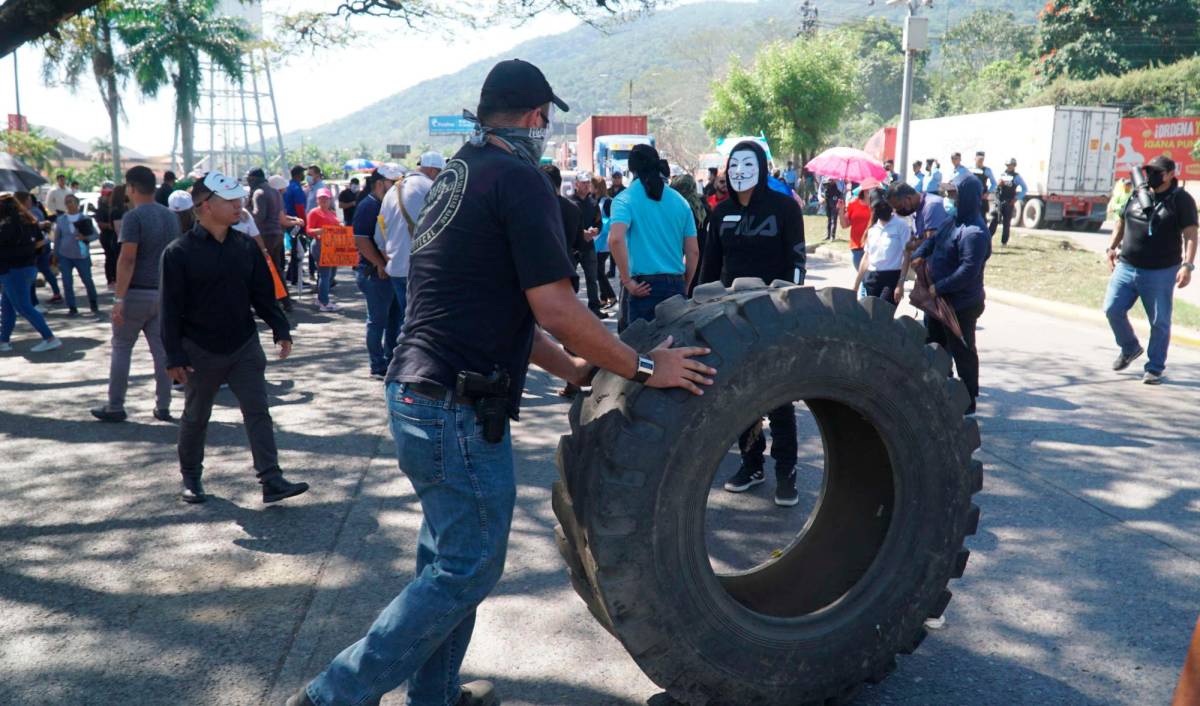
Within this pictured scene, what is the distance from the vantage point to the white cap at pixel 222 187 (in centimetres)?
516

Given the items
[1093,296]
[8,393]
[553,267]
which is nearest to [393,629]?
[553,267]

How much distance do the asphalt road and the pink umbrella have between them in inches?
401

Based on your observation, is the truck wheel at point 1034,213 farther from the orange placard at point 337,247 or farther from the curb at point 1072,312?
the orange placard at point 337,247

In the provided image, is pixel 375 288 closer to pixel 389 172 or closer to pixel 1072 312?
pixel 389 172

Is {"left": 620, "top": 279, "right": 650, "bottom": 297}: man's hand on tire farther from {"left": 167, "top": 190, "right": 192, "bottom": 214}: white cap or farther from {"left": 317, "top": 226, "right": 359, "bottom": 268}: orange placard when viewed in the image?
{"left": 317, "top": 226, "right": 359, "bottom": 268}: orange placard

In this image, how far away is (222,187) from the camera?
17.0ft

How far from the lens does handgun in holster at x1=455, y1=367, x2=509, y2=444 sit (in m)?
2.66

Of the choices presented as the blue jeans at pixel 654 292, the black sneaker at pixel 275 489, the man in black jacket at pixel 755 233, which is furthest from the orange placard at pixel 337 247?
the man in black jacket at pixel 755 233

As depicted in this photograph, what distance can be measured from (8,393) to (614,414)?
24.7 ft

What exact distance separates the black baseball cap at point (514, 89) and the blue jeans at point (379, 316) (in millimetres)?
5762

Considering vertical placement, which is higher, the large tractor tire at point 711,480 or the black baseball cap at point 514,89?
the black baseball cap at point 514,89

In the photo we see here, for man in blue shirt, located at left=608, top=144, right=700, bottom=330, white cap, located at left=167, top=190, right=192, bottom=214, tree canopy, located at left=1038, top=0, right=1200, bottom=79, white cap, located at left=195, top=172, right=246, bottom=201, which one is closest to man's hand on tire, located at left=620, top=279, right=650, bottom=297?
man in blue shirt, located at left=608, top=144, right=700, bottom=330

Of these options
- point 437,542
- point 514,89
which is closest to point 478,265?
point 514,89

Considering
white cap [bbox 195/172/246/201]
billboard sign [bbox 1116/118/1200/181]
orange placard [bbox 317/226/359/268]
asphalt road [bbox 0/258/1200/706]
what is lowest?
asphalt road [bbox 0/258/1200/706]
